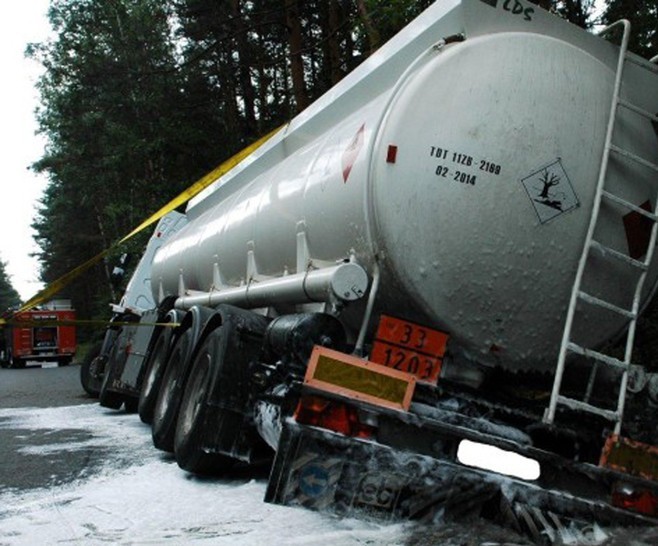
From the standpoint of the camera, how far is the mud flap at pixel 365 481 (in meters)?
3.94

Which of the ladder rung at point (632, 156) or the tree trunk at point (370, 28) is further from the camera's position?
the tree trunk at point (370, 28)

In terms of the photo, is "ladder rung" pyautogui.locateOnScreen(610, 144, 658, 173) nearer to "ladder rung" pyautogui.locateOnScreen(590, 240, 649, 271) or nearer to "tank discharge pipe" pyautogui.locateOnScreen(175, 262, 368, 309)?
"ladder rung" pyautogui.locateOnScreen(590, 240, 649, 271)

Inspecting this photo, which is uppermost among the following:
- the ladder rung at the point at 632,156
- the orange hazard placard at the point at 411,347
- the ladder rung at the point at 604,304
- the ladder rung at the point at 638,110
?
the ladder rung at the point at 638,110

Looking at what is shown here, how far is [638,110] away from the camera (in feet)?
15.9

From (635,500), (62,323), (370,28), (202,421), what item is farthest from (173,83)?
(635,500)

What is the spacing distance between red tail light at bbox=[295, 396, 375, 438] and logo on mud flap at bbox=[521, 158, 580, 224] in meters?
1.54

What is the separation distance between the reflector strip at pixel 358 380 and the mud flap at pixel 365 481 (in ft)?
0.77

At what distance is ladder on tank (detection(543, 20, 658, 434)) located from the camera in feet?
→ 14.0

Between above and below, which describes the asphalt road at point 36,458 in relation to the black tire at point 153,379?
below

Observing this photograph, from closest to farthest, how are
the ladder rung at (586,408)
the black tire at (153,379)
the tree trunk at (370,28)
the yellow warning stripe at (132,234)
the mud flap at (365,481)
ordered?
the mud flap at (365,481) → the ladder rung at (586,408) → the yellow warning stripe at (132,234) → the black tire at (153,379) → the tree trunk at (370,28)

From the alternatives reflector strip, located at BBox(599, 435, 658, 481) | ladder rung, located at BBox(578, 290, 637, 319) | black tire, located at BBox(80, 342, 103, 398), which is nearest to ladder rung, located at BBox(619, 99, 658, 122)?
ladder rung, located at BBox(578, 290, 637, 319)

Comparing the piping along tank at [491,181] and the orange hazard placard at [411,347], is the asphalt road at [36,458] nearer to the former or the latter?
the piping along tank at [491,181]

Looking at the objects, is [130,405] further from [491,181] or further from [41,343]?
[41,343]

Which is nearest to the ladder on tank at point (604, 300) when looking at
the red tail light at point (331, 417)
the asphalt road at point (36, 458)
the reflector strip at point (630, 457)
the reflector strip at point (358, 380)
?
the reflector strip at point (630, 457)
